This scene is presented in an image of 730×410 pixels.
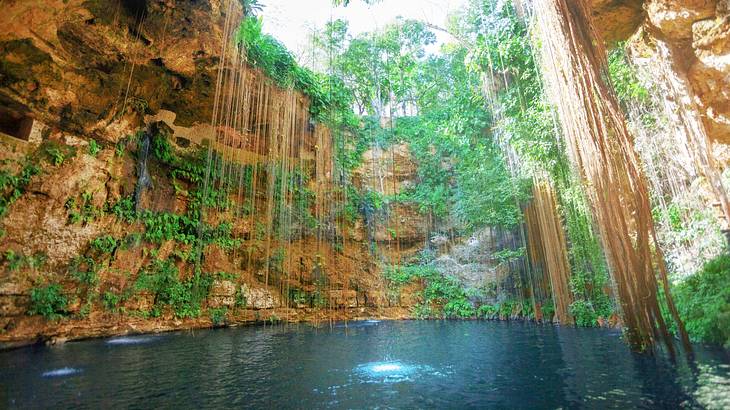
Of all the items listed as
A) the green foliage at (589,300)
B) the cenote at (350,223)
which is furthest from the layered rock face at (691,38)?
the green foliage at (589,300)

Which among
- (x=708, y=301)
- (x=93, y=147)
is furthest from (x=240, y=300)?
(x=708, y=301)

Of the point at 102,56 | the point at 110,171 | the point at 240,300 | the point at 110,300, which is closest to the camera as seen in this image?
the point at 102,56

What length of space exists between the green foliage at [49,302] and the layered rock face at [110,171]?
39mm

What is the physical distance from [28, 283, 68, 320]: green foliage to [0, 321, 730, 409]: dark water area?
95cm

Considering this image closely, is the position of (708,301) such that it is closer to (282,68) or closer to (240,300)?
(282,68)

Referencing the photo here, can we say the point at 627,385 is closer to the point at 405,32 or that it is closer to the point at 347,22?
the point at 347,22

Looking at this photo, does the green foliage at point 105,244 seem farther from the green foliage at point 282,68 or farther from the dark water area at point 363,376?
the green foliage at point 282,68

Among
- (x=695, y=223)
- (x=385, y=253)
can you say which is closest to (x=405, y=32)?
(x=385, y=253)

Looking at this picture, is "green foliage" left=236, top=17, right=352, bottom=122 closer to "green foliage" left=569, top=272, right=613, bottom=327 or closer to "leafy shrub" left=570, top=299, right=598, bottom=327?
"green foliage" left=569, top=272, right=613, bottom=327

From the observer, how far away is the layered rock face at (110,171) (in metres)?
6.11

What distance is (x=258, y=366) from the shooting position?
4312 mm

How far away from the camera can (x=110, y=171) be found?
7770 mm

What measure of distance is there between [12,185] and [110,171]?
1.72 metres

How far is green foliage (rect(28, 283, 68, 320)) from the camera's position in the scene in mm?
6094
